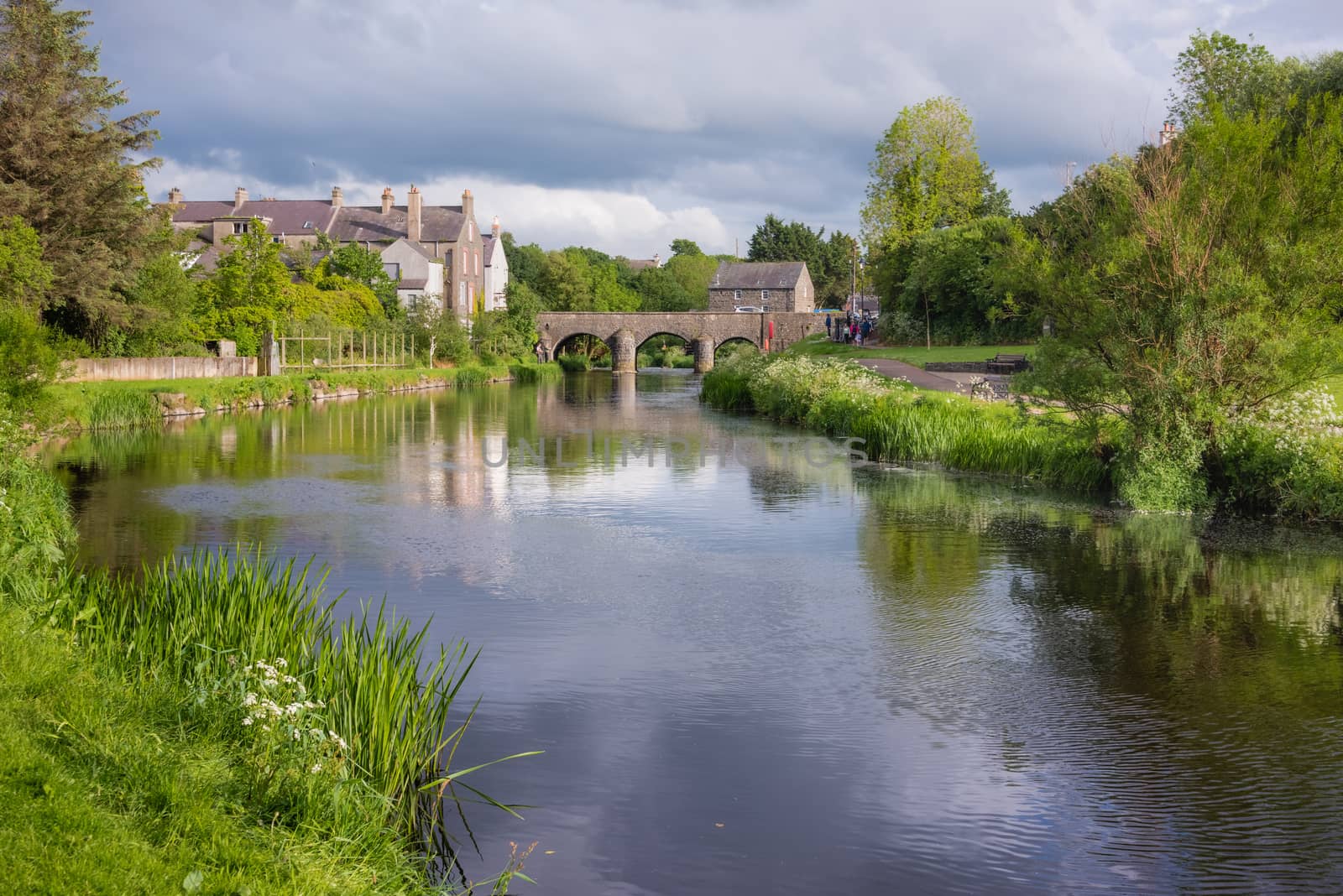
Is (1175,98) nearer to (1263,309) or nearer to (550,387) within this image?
(550,387)

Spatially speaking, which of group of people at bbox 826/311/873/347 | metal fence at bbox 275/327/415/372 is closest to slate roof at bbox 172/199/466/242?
metal fence at bbox 275/327/415/372

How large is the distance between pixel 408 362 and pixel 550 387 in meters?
7.53

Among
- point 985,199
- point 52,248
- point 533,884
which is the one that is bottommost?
point 533,884

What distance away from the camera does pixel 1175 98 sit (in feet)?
Answer: 194

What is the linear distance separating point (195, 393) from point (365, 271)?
34.6 m

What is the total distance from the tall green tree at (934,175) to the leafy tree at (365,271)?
97.4 ft

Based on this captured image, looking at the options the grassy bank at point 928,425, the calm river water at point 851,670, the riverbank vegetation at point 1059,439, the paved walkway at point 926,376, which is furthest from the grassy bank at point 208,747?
the paved walkway at point 926,376

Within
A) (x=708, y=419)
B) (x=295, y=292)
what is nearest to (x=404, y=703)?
(x=708, y=419)

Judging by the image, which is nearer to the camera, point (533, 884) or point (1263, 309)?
point (533, 884)

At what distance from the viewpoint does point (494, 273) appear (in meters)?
97.6

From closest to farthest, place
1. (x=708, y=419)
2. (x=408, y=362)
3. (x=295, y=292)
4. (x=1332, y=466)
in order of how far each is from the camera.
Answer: (x=1332, y=466) → (x=708, y=419) → (x=295, y=292) → (x=408, y=362)

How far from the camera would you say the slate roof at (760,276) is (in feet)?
372

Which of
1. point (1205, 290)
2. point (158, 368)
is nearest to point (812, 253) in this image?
point (158, 368)

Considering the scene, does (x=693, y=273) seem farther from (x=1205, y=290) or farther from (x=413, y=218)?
(x=1205, y=290)
